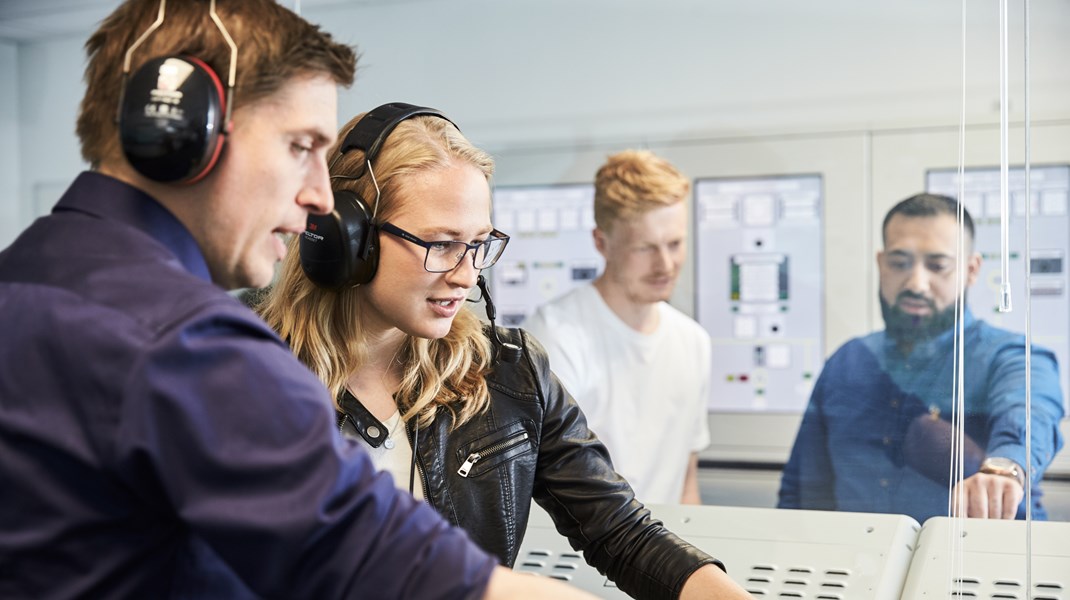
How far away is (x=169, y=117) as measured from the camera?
62cm

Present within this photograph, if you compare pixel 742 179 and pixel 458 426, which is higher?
pixel 742 179

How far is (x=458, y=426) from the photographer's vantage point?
113 cm

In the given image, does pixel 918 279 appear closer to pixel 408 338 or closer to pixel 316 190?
pixel 408 338

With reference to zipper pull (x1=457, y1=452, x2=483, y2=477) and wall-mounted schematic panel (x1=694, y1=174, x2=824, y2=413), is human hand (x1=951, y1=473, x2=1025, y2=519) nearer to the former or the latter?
zipper pull (x1=457, y1=452, x2=483, y2=477)

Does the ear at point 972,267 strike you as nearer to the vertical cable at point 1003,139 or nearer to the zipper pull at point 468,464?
the vertical cable at point 1003,139

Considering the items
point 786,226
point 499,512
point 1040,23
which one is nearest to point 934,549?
point 499,512

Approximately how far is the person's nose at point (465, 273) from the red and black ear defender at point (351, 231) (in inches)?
3.2

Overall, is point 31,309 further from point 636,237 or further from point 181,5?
point 636,237

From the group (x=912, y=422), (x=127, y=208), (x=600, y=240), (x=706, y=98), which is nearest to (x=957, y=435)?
(x=912, y=422)

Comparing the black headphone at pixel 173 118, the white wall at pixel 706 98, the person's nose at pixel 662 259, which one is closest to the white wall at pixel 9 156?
the white wall at pixel 706 98

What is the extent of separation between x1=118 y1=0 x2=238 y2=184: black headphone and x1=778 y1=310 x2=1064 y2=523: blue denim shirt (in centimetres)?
103

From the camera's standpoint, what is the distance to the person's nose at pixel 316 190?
2.35 ft

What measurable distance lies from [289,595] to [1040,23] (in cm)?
160

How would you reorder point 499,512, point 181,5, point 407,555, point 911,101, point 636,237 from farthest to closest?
point 911,101
point 636,237
point 499,512
point 181,5
point 407,555
